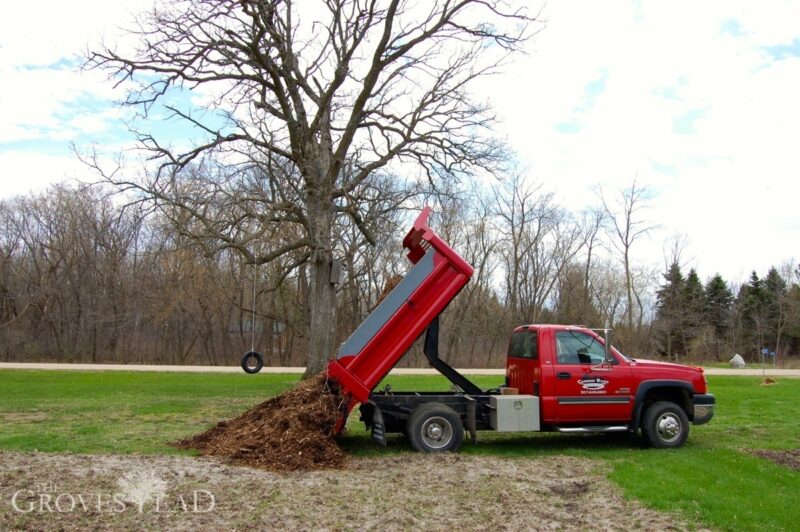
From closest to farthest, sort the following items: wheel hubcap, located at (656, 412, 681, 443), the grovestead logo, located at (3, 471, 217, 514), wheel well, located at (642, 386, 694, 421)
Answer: the grovestead logo, located at (3, 471, 217, 514) → wheel hubcap, located at (656, 412, 681, 443) → wheel well, located at (642, 386, 694, 421)

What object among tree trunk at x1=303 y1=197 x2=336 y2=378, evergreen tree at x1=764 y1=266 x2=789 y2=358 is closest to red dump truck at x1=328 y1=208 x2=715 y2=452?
tree trunk at x1=303 y1=197 x2=336 y2=378

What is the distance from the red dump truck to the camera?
379 inches

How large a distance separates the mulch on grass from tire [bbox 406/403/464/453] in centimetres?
116

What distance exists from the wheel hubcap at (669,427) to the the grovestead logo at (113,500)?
7173 millimetres

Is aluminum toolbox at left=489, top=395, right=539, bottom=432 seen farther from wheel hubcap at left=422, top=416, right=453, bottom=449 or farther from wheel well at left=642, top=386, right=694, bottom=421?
wheel well at left=642, top=386, right=694, bottom=421

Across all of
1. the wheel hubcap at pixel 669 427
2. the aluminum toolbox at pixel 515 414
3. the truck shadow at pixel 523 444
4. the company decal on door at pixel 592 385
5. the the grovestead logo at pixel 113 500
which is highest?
the company decal on door at pixel 592 385

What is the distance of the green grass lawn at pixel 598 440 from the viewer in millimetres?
7350

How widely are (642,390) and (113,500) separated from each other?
25.5 feet

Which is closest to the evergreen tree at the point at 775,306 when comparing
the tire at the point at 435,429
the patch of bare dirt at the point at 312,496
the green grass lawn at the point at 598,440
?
the green grass lawn at the point at 598,440

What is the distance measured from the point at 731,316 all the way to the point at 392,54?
52.7m

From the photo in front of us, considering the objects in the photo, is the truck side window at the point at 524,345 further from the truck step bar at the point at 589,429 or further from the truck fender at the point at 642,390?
the truck fender at the point at 642,390

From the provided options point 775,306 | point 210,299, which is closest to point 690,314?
point 775,306

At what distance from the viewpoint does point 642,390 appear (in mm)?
10609

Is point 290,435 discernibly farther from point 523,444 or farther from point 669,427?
point 669,427
